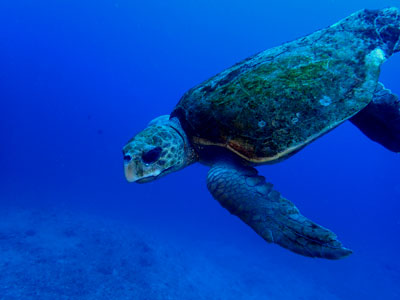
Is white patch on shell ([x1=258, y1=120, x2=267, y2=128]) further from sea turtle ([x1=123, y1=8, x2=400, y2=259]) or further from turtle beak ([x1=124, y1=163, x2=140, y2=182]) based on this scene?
turtle beak ([x1=124, y1=163, x2=140, y2=182])

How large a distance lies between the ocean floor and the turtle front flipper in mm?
8578

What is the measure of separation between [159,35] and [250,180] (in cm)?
10720

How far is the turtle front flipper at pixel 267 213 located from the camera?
217 centimetres

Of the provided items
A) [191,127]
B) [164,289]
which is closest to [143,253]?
[164,289]

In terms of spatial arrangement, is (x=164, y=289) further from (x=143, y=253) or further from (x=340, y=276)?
(x=340, y=276)

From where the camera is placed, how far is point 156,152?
3105mm

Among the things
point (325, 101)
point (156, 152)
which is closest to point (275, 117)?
point (325, 101)

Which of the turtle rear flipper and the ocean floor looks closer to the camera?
the turtle rear flipper

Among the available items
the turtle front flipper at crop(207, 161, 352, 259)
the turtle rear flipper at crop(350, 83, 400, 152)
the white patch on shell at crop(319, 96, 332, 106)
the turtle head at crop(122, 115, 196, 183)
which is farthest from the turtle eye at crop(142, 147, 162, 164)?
the turtle rear flipper at crop(350, 83, 400, 152)

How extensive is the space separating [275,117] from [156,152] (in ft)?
4.70

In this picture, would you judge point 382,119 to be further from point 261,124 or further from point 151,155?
point 151,155

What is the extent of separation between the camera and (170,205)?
36500 mm

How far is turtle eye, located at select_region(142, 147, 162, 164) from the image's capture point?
3.03m

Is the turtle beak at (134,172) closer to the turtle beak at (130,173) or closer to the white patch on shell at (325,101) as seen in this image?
the turtle beak at (130,173)
